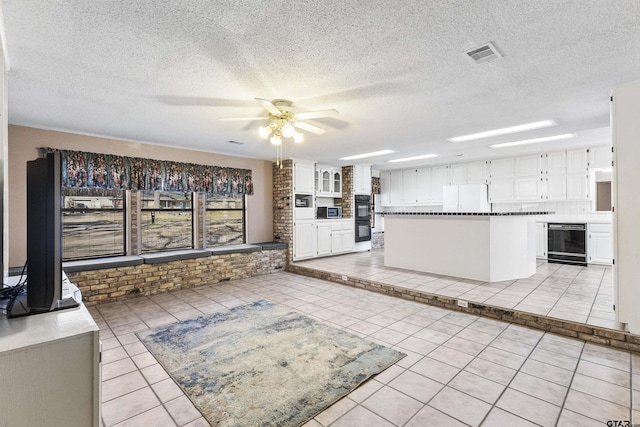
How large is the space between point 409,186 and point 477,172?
190 cm

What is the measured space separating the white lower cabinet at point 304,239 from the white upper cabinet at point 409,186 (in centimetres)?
330

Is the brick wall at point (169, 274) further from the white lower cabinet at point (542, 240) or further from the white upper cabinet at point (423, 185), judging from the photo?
the white lower cabinet at point (542, 240)

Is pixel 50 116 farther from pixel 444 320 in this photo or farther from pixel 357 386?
pixel 444 320

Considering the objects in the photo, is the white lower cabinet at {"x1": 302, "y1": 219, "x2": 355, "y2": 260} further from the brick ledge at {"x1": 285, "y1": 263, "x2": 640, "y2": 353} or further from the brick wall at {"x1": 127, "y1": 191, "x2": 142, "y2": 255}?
the brick wall at {"x1": 127, "y1": 191, "x2": 142, "y2": 255}

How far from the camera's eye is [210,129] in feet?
14.4

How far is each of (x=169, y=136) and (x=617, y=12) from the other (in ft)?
16.8

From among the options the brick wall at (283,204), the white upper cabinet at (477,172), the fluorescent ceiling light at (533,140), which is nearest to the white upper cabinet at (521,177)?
the white upper cabinet at (477,172)

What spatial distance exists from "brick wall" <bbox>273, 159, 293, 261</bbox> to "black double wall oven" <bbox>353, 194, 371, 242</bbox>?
7.01 ft

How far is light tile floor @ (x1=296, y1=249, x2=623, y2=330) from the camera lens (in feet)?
11.2

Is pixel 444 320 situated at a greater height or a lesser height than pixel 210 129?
lesser

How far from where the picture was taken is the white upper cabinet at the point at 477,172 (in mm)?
7375

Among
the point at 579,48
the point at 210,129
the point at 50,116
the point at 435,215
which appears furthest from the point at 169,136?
the point at 579,48

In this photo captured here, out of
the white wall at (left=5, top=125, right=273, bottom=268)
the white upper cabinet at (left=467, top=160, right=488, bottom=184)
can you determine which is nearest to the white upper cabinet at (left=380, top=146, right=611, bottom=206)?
the white upper cabinet at (left=467, top=160, right=488, bottom=184)

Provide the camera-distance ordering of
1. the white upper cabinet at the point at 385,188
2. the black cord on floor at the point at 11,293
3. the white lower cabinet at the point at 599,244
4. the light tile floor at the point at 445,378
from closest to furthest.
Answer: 1. the black cord on floor at the point at 11,293
2. the light tile floor at the point at 445,378
3. the white lower cabinet at the point at 599,244
4. the white upper cabinet at the point at 385,188
